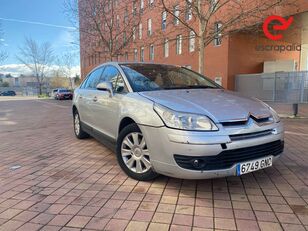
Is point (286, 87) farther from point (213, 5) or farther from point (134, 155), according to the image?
point (134, 155)

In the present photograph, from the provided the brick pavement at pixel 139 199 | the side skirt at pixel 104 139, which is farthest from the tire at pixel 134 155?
the side skirt at pixel 104 139

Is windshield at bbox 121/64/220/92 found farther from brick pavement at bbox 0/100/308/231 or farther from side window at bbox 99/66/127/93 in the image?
brick pavement at bbox 0/100/308/231

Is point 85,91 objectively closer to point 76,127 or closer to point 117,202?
point 76,127

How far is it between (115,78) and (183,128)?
1.88m

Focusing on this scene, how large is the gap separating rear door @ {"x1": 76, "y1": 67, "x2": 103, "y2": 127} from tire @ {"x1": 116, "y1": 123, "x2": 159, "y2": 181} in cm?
162

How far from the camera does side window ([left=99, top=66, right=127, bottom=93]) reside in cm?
416

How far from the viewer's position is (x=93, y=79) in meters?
5.68

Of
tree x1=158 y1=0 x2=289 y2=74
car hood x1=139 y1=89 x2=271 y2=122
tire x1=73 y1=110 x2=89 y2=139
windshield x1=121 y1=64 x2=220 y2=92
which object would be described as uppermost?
tree x1=158 y1=0 x2=289 y2=74

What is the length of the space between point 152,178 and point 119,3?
1827cm

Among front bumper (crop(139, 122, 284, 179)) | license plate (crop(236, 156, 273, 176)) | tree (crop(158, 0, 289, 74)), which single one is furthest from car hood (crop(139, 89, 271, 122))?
tree (crop(158, 0, 289, 74))

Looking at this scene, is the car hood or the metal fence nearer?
the car hood

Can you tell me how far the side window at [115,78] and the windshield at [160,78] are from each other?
0.13 m

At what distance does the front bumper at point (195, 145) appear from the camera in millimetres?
2939

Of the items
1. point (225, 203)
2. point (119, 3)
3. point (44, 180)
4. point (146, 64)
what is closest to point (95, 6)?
point (119, 3)
